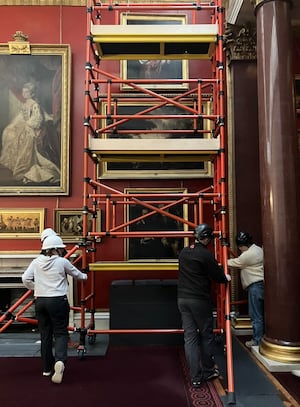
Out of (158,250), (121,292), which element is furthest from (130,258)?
(121,292)

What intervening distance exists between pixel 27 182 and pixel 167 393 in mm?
4442

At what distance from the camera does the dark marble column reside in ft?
15.3

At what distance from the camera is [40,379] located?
4320 millimetres

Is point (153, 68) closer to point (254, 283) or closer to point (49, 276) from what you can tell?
point (254, 283)

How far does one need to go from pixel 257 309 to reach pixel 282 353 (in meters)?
0.92

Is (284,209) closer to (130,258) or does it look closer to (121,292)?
(121,292)

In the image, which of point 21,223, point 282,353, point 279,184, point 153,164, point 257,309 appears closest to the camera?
point 282,353

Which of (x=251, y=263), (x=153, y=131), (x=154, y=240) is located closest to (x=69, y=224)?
(x=154, y=240)

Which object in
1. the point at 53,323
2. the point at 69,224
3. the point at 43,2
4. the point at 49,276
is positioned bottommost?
the point at 53,323

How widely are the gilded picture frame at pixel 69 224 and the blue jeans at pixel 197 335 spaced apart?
118 inches

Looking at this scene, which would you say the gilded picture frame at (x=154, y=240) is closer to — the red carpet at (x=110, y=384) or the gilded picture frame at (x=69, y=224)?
the gilded picture frame at (x=69, y=224)

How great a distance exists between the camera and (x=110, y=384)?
4.14 m

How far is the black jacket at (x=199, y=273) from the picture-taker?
4.18m

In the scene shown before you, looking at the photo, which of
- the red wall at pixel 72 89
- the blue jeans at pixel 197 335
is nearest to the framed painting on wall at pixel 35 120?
the red wall at pixel 72 89
